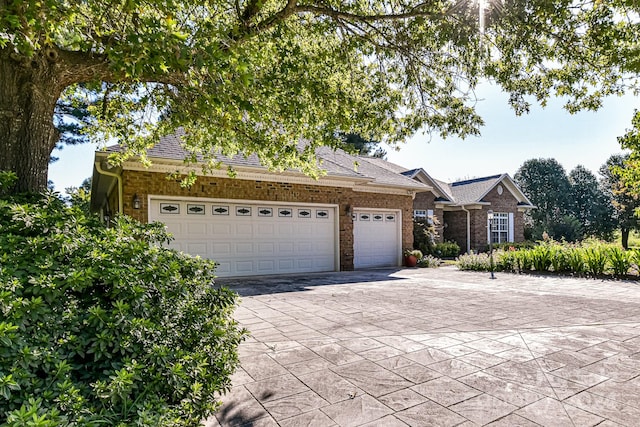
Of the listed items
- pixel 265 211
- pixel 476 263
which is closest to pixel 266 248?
pixel 265 211

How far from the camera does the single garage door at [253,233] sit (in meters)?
9.59

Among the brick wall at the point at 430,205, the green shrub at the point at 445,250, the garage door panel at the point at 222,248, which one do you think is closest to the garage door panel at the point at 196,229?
the garage door panel at the point at 222,248

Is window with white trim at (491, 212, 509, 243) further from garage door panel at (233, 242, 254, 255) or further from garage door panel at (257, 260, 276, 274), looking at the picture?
Result: garage door panel at (233, 242, 254, 255)

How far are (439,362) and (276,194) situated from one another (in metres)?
8.03

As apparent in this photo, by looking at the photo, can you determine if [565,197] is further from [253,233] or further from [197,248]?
[197,248]

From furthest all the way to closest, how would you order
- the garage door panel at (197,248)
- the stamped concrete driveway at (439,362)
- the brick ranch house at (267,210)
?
the garage door panel at (197,248), the brick ranch house at (267,210), the stamped concrete driveway at (439,362)

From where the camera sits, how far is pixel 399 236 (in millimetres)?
13961

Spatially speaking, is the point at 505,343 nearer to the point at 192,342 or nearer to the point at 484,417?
the point at 484,417

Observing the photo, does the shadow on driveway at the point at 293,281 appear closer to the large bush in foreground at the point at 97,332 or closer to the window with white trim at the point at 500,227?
the large bush in foreground at the point at 97,332

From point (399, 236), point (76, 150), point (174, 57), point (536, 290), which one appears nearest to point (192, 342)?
point (174, 57)

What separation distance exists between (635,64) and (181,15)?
6085mm

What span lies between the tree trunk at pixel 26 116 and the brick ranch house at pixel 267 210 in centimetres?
474

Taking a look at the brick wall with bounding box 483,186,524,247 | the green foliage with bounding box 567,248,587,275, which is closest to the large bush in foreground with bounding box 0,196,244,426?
the green foliage with bounding box 567,248,587,275

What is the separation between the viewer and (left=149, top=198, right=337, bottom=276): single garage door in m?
9.59
